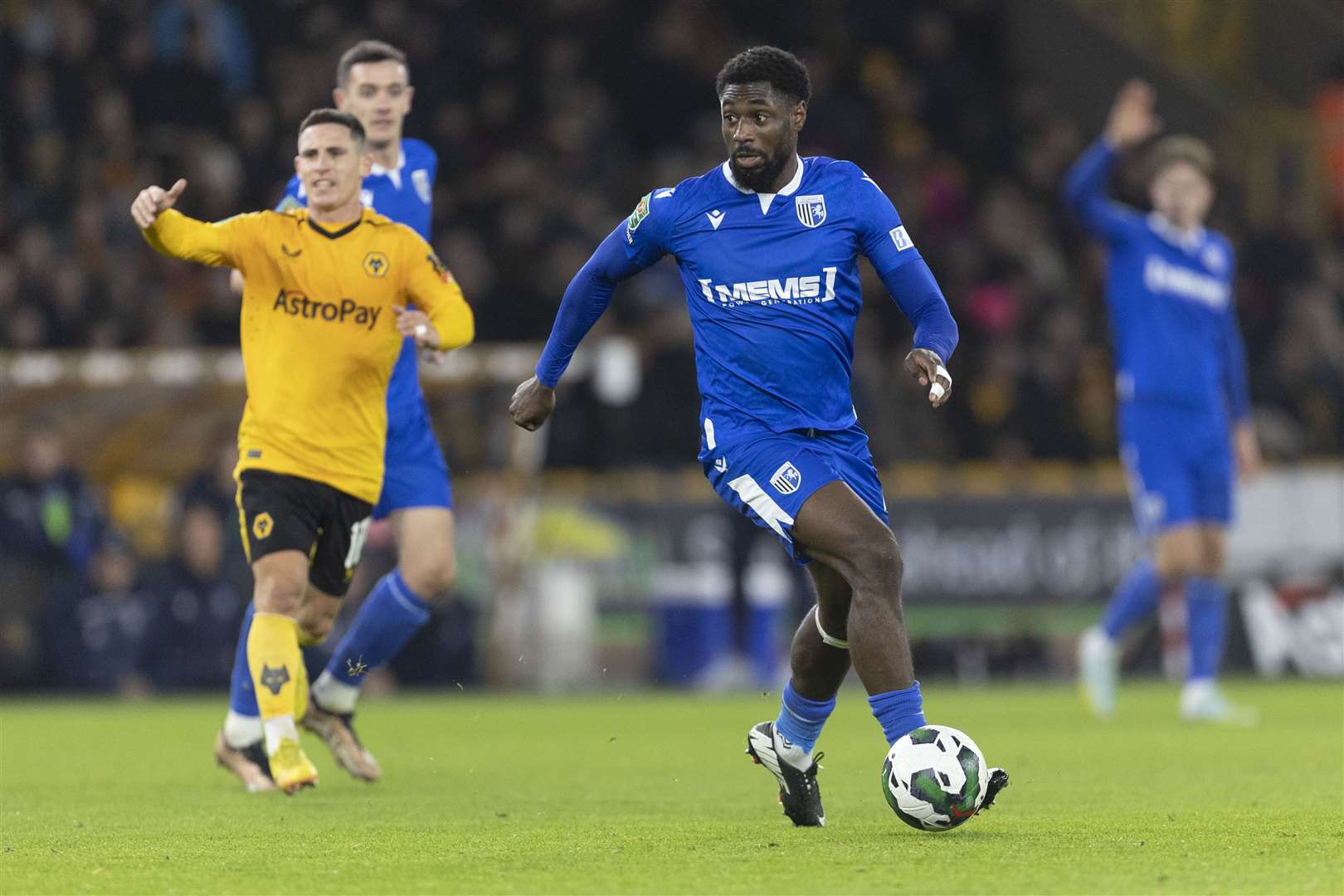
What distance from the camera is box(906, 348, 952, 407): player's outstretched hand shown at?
5.30 m

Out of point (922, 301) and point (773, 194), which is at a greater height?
point (773, 194)

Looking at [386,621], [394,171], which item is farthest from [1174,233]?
[386,621]

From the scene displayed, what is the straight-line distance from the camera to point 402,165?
26.8 feet

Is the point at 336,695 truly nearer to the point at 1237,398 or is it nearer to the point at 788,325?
the point at 788,325

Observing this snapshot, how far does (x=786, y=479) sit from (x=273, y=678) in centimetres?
197

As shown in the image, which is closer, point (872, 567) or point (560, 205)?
point (872, 567)

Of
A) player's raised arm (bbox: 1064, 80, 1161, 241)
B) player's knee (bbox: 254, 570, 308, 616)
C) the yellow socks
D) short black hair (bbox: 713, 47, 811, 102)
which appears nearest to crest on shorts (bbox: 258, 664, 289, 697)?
the yellow socks

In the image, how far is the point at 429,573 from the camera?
793 cm

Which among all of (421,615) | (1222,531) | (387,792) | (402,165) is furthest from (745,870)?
(1222,531)

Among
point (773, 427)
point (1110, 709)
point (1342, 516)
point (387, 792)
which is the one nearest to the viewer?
point (773, 427)

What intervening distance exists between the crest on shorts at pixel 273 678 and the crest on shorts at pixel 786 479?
6.25ft

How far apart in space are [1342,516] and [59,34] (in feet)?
39.9

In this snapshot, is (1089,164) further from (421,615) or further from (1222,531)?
(421,615)

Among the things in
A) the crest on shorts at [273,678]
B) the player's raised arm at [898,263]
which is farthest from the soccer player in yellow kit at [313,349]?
the player's raised arm at [898,263]
